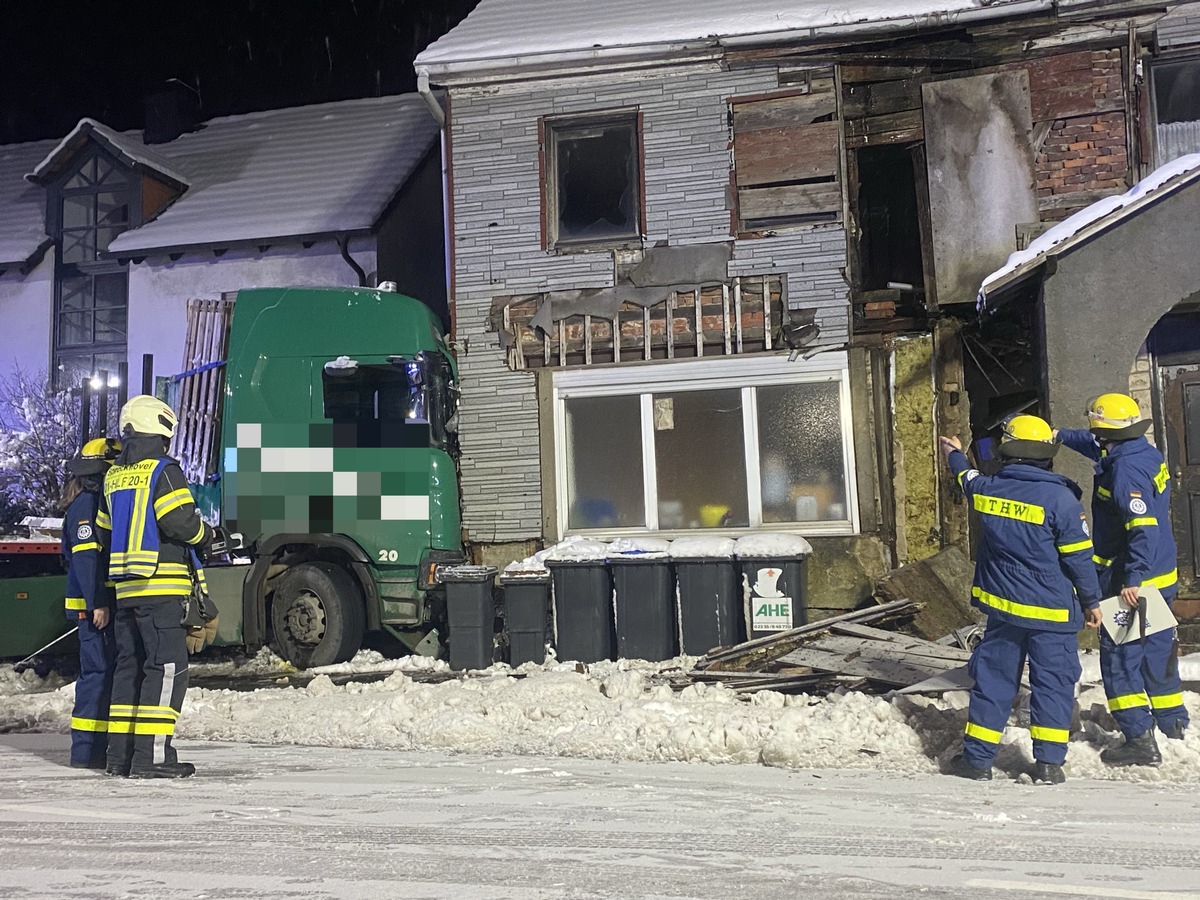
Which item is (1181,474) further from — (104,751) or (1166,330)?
(104,751)

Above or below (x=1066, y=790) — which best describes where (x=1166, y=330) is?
above

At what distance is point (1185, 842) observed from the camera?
447 cm

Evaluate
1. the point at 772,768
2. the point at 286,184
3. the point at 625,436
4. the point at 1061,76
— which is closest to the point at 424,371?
the point at 625,436

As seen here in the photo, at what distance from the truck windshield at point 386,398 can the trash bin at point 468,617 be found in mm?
1622

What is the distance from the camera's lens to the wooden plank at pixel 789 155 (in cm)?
1173

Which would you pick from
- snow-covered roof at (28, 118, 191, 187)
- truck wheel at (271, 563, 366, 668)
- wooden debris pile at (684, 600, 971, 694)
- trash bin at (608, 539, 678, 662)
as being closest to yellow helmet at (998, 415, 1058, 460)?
wooden debris pile at (684, 600, 971, 694)

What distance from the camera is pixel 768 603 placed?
9.70 meters

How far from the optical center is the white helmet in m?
6.16

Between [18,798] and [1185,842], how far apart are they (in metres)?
5.43

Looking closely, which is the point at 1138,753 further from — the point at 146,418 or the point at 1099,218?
the point at 146,418

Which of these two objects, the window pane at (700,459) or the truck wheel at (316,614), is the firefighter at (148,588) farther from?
the window pane at (700,459)

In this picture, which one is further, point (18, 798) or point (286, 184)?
point (286, 184)

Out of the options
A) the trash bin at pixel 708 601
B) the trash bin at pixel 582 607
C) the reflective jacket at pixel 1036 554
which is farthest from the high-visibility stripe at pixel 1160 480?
the trash bin at pixel 582 607

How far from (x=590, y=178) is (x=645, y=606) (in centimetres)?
512
